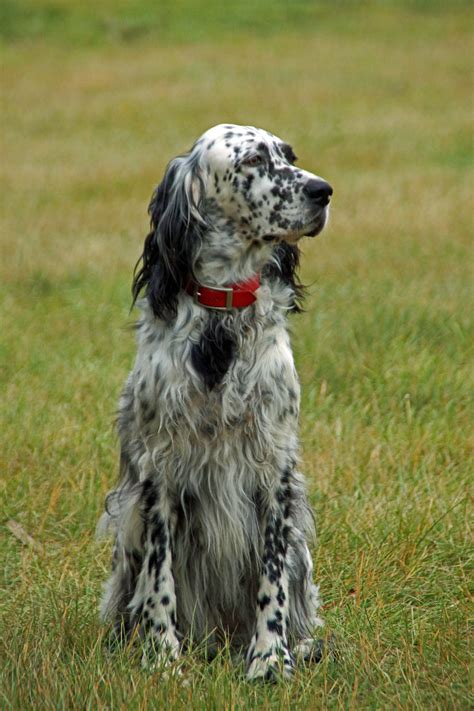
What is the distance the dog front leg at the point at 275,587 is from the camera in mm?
4234

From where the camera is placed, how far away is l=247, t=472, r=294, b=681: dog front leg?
4.23 meters

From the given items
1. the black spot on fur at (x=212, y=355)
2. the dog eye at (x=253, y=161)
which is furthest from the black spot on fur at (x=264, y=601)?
the dog eye at (x=253, y=161)

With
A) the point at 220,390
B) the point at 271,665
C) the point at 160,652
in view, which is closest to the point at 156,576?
the point at 160,652

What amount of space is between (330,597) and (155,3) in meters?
28.7

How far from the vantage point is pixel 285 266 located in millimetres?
4359

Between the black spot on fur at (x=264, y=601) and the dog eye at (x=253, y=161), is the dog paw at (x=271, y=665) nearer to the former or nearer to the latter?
the black spot on fur at (x=264, y=601)

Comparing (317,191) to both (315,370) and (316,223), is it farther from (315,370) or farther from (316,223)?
(315,370)

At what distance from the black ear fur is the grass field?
48.7 inches

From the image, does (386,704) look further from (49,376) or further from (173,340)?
(49,376)

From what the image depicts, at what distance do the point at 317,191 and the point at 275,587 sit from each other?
4.61ft

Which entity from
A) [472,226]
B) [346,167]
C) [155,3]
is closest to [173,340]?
[472,226]

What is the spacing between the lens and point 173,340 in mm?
4125

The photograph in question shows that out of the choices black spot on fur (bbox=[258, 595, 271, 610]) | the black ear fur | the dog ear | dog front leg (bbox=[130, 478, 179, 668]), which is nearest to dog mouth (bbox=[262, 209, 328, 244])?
the black ear fur

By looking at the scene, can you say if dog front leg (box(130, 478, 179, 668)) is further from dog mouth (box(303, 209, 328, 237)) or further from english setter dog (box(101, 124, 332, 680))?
dog mouth (box(303, 209, 328, 237))
